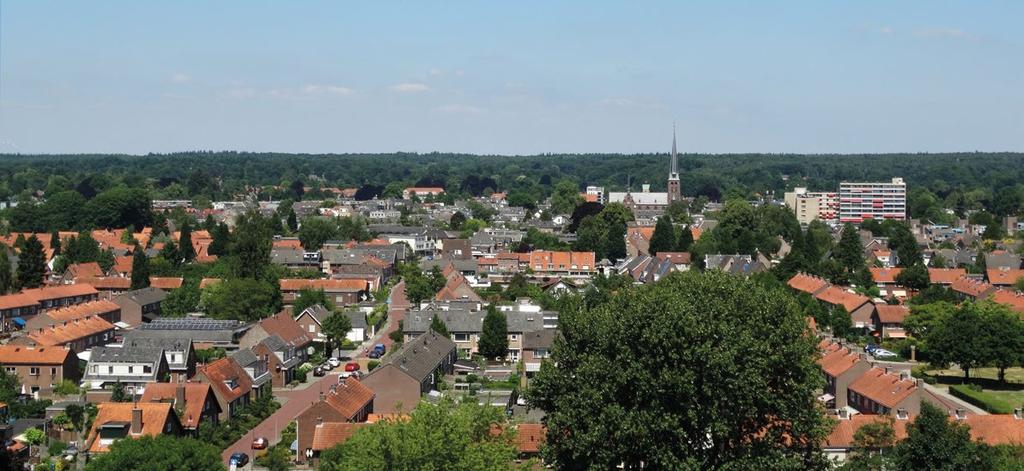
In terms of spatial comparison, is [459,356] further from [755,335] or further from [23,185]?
[23,185]

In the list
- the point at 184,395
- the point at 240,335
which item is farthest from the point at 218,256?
the point at 184,395

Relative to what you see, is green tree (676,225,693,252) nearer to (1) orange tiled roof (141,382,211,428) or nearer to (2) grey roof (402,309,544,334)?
(2) grey roof (402,309,544,334)

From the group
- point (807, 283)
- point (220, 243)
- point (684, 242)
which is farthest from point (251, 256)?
point (684, 242)

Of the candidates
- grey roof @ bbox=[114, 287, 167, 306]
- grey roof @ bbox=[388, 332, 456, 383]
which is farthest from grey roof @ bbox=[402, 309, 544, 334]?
grey roof @ bbox=[114, 287, 167, 306]

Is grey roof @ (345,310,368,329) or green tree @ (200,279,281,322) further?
green tree @ (200,279,281,322)

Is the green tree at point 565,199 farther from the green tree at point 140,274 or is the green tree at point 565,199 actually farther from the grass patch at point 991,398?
the grass patch at point 991,398

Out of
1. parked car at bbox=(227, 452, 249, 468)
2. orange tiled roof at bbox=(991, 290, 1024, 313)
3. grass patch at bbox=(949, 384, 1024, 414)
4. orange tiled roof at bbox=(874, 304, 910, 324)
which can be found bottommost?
grass patch at bbox=(949, 384, 1024, 414)
